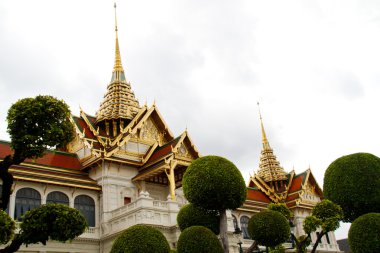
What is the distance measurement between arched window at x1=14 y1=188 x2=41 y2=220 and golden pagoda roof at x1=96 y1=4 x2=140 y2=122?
10490mm

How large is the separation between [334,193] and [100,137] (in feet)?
57.0

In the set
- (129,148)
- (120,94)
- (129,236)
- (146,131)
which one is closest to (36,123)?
(129,236)

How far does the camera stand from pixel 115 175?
31.2 m

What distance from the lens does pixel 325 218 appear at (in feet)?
76.7

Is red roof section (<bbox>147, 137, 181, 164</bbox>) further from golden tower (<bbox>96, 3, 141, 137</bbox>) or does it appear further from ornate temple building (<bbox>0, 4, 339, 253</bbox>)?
golden tower (<bbox>96, 3, 141, 137</bbox>)

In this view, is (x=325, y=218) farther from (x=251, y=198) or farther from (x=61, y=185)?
(x=251, y=198)

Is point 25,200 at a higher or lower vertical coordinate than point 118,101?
lower

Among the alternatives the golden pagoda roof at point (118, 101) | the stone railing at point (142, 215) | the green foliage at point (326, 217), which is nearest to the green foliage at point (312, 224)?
the green foliage at point (326, 217)

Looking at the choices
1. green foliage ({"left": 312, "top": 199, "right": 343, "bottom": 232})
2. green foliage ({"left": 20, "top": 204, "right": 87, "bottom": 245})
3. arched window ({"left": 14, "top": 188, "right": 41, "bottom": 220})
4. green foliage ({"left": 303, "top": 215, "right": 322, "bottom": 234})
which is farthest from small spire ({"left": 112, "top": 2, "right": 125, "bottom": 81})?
green foliage ({"left": 20, "top": 204, "right": 87, "bottom": 245})

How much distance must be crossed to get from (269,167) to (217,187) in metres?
37.3

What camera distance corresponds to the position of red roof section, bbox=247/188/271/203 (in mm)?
46219

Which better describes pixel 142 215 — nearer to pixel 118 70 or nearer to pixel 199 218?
pixel 199 218

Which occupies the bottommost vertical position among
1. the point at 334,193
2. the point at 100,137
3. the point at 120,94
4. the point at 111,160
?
the point at 334,193

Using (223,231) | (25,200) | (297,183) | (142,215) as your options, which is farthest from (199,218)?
(297,183)
